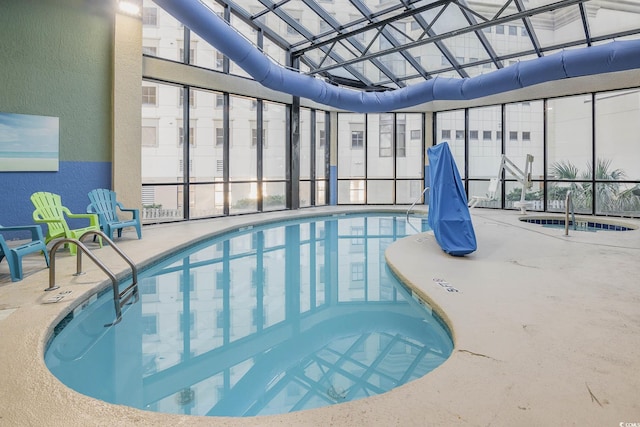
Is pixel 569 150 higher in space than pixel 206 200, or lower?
higher

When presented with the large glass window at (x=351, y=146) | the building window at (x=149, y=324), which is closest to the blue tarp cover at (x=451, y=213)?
the building window at (x=149, y=324)

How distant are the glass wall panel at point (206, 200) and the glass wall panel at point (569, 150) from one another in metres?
8.03

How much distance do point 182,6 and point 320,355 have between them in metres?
4.93

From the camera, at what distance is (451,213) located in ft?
16.2

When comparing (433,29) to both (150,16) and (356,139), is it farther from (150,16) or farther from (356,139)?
(150,16)

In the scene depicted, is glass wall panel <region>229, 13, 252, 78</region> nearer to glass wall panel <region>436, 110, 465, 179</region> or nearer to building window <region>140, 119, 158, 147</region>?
building window <region>140, 119, 158, 147</region>

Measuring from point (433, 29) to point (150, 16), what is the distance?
7706 mm

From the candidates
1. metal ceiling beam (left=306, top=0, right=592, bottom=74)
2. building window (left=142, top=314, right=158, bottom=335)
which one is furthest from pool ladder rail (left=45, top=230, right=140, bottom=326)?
metal ceiling beam (left=306, top=0, right=592, bottom=74)

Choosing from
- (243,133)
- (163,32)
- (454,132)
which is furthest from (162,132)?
(454,132)

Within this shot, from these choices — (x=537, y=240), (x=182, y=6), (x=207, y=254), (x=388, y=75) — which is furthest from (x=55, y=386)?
(x=388, y=75)

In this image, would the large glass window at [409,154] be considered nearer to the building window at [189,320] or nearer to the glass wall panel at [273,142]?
the glass wall panel at [273,142]

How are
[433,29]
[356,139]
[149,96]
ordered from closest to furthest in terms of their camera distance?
[433,29] < [149,96] < [356,139]

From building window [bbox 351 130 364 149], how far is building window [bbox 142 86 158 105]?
22.1ft

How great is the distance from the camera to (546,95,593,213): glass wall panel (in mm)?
9586
